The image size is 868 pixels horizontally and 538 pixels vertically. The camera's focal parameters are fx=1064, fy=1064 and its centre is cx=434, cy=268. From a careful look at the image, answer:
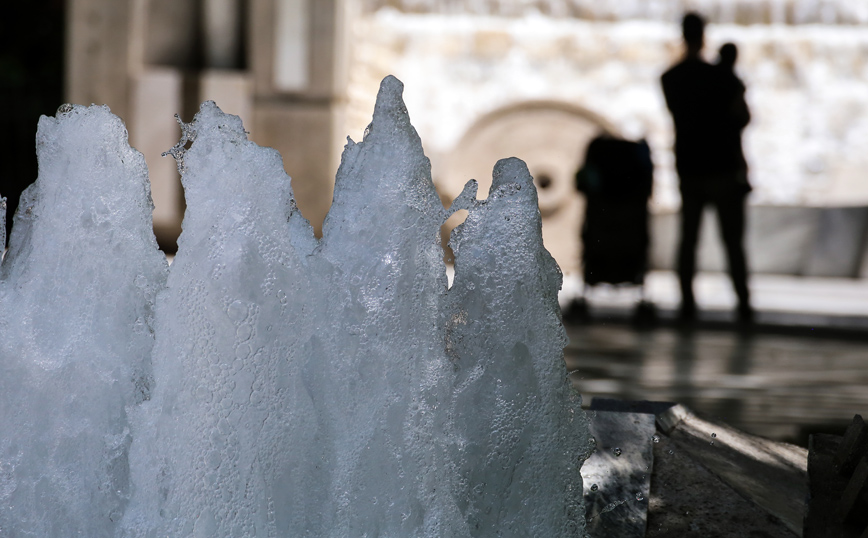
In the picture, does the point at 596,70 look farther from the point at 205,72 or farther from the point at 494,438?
the point at 494,438

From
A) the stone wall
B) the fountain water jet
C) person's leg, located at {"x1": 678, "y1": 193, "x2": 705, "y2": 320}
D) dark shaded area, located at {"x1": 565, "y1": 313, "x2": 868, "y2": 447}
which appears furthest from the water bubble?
the stone wall

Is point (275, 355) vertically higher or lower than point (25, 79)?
lower

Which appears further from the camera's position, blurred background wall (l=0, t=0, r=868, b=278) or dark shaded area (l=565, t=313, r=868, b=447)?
blurred background wall (l=0, t=0, r=868, b=278)

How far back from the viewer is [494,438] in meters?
1.59

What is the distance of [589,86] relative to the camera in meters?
10.6

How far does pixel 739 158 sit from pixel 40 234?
504cm

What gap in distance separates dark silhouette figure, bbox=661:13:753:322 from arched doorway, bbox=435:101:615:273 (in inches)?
129

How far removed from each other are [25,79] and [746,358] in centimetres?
1065

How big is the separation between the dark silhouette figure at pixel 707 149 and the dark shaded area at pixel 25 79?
7.45 meters

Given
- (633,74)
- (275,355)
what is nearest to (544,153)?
(633,74)

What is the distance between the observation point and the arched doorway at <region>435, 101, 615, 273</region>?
9523 millimetres

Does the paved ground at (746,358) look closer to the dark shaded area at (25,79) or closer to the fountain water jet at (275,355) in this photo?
the fountain water jet at (275,355)

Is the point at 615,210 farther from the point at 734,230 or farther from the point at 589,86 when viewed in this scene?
the point at 589,86

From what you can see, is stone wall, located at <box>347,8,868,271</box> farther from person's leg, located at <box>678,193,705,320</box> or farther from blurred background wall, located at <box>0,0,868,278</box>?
person's leg, located at <box>678,193,705,320</box>
